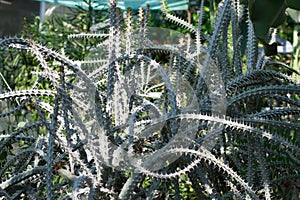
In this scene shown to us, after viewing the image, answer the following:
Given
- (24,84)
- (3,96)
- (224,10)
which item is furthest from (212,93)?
(24,84)

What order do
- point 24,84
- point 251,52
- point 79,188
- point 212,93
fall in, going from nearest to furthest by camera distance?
point 79,188 < point 212,93 < point 251,52 < point 24,84

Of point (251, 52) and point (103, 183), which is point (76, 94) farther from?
point (251, 52)

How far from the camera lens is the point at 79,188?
2.95ft

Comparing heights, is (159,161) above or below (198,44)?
below

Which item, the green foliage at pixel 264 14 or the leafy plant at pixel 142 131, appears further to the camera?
the green foliage at pixel 264 14

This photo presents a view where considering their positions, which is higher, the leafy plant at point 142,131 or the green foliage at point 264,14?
the green foliage at point 264,14

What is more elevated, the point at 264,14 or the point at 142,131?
the point at 264,14

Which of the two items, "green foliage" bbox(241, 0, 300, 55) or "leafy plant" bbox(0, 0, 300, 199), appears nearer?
"leafy plant" bbox(0, 0, 300, 199)

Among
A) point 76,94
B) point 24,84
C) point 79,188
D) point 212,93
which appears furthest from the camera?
point 24,84

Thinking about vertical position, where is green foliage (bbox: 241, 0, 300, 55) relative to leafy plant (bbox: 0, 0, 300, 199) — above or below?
above

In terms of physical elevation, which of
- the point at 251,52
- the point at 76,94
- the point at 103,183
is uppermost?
the point at 251,52

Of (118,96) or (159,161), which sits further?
(118,96)

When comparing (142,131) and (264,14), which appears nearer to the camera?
(142,131)

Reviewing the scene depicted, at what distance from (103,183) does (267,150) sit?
50 cm
